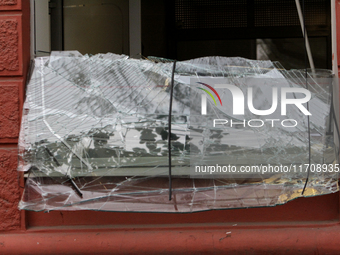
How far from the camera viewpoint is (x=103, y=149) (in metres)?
2.44

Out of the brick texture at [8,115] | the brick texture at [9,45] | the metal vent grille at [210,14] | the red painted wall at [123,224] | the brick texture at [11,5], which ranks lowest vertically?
the red painted wall at [123,224]

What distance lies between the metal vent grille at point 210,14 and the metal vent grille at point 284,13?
0.23m

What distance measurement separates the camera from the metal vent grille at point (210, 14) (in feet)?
16.3

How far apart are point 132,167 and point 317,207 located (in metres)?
1.41

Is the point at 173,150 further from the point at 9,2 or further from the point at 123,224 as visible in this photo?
the point at 9,2

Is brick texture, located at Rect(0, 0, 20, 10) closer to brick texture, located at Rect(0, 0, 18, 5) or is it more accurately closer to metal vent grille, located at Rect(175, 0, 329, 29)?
brick texture, located at Rect(0, 0, 18, 5)

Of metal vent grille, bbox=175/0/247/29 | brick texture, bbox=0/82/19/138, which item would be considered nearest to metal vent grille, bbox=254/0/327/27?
metal vent grille, bbox=175/0/247/29

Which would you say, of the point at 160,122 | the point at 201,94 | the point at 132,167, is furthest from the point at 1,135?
the point at 201,94

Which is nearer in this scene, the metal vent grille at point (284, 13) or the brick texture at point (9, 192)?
the brick texture at point (9, 192)

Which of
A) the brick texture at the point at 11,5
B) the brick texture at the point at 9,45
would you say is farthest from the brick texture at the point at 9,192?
the brick texture at the point at 11,5

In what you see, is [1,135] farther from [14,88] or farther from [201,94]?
[201,94]

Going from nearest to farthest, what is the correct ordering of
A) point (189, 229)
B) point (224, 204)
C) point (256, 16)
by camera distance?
point (224, 204), point (189, 229), point (256, 16)

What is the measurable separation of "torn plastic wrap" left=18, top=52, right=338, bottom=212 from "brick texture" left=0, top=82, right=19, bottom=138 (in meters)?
0.13

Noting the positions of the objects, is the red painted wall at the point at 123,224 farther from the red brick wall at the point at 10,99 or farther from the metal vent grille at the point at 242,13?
the metal vent grille at the point at 242,13
